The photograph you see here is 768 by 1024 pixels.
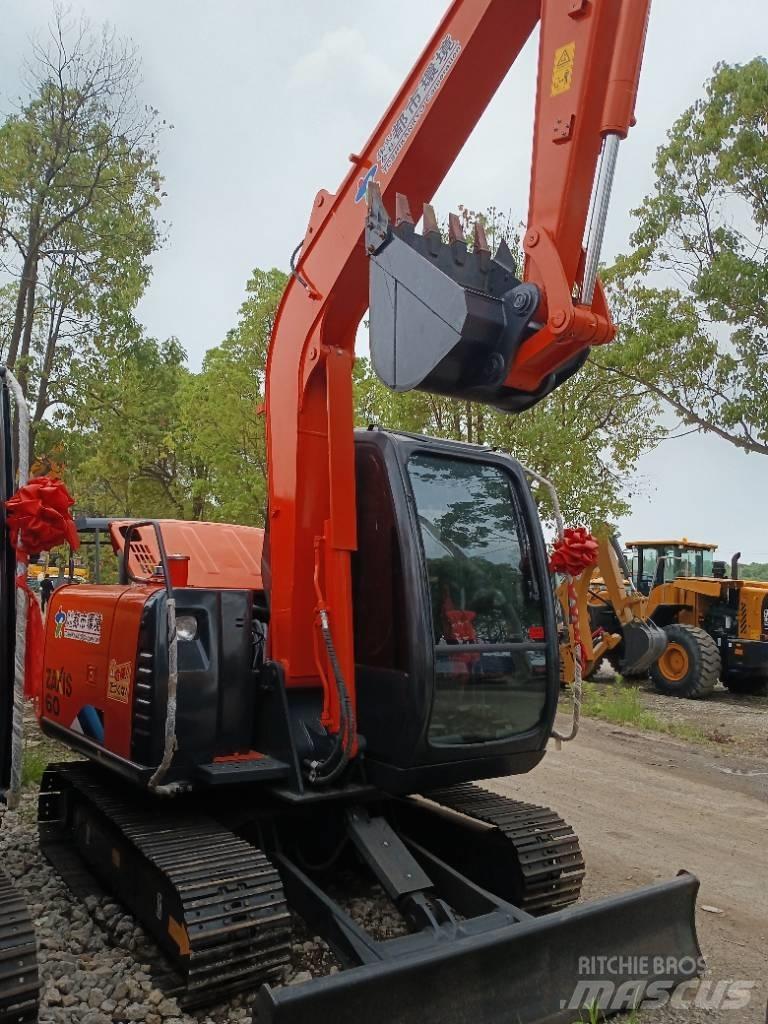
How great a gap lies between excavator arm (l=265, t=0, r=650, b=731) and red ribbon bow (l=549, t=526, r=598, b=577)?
1.13 meters

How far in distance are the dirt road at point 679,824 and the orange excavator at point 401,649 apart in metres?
0.65

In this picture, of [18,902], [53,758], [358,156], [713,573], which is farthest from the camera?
[713,573]

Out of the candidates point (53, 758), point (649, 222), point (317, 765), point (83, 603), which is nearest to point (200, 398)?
point (649, 222)

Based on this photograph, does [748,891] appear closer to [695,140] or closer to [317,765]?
[317,765]

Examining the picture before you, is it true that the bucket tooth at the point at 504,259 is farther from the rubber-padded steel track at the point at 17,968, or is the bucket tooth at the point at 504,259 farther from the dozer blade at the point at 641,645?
the dozer blade at the point at 641,645

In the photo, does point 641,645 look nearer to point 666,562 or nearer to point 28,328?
point 666,562

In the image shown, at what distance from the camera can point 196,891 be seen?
3436 mm

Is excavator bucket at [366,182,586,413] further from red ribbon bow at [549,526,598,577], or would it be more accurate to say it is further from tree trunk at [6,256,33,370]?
tree trunk at [6,256,33,370]

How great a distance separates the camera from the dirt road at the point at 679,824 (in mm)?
4223

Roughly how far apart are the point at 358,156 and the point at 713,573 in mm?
11937

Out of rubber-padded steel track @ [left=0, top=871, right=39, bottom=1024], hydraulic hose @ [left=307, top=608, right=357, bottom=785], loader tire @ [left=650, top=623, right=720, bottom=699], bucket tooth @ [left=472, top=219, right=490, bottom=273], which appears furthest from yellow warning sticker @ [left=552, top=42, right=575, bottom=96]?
loader tire @ [left=650, top=623, right=720, bottom=699]

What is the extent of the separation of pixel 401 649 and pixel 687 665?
388 inches

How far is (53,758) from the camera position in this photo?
7105 millimetres

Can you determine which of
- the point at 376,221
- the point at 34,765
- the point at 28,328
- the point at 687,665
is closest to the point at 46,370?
the point at 28,328
